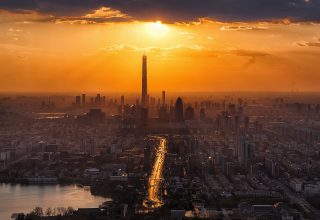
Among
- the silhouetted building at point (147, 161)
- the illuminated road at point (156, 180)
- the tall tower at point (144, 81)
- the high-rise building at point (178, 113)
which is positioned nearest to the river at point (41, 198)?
the illuminated road at point (156, 180)

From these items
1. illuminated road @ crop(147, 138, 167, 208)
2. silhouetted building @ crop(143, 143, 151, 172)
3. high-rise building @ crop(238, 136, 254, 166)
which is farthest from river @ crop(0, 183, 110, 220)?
high-rise building @ crop(238, 136, 254, 166)

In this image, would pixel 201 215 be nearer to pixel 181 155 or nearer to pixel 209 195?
pixel 209 195

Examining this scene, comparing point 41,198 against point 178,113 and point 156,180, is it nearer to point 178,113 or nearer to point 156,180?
point 156,180

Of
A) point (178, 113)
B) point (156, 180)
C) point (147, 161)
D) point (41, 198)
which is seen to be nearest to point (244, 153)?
point (147, 161)

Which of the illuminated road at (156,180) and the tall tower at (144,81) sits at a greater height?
the tall tower at (144,81)

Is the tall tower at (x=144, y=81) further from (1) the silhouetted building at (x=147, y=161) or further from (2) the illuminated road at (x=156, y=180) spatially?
(1) the silhouetted building at (x=147, y=161)
